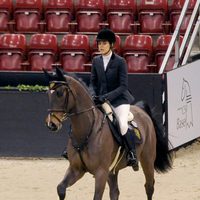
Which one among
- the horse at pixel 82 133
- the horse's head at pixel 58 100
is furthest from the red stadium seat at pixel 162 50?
the horse's head at pixel 58 100

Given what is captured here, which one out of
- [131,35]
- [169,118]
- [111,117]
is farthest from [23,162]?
[111,117]

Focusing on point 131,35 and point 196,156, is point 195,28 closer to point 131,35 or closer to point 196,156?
point 131,35

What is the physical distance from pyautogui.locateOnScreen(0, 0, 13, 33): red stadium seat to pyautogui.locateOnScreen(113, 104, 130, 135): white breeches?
7.41 meters

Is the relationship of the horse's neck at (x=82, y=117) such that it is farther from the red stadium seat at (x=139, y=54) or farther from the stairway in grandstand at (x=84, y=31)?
the red stadium seat at (x=139, y=54)

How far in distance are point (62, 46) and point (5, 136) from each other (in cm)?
244

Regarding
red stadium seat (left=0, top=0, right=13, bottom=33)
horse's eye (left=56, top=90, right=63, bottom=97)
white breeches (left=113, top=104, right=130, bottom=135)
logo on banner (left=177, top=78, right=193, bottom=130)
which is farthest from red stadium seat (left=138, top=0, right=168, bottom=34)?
horse's eye (left=56, top=90, right=63, bottom=97)

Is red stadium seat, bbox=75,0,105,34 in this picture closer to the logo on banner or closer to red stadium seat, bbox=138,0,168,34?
red stadium seat, bbox=138,0,168,34

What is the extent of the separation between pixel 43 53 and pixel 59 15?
124 cm

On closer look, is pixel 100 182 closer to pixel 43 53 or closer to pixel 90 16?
pixel 43 53

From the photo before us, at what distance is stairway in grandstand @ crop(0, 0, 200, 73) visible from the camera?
1509 centimetres

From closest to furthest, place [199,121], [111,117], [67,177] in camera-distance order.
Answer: [67,177], [111,117], [199,121]

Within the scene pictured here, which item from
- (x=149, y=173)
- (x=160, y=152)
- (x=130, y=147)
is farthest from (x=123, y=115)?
(x=160, y=152)

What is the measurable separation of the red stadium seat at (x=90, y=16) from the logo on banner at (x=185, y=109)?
9.26 feet

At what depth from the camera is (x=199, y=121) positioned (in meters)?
14.5
